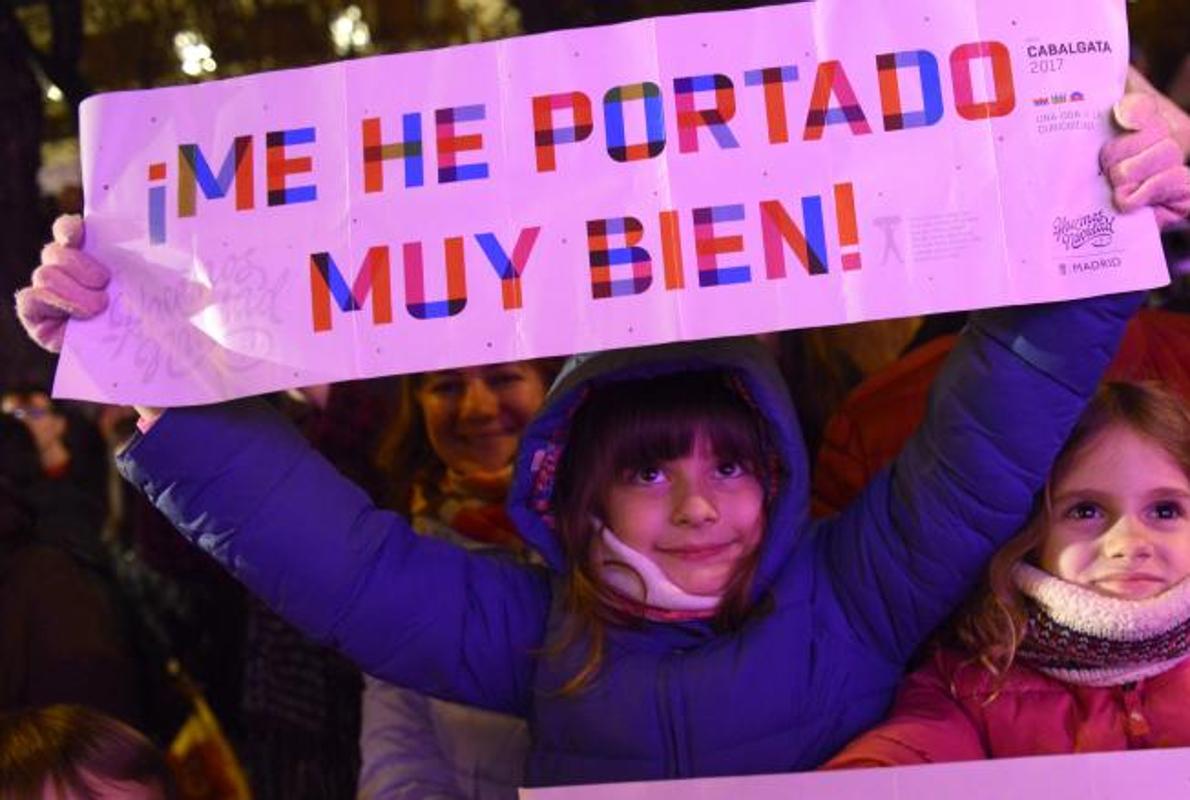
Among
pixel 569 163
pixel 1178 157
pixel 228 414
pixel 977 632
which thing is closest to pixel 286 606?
pixel 228 414

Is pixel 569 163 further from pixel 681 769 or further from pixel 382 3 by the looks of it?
pixel 382 3

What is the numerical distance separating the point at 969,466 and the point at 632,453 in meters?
0.42

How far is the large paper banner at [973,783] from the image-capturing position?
1.57 m

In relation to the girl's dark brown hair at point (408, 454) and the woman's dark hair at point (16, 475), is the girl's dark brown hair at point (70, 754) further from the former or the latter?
the girl's dark brown hair at point (408, 454)

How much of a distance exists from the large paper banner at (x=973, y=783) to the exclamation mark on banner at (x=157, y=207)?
0.76 meters

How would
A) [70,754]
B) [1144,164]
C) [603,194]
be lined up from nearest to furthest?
[1144,164]
[603,194]
[70,754]

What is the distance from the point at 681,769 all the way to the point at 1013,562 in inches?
18.4

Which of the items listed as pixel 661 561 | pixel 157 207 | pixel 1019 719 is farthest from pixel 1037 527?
pixel 157 207

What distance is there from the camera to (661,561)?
1.82 m

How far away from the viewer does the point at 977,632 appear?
1.79 m

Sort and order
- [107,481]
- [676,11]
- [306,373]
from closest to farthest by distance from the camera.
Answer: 1. [306,373]
2. [676,11]
3. [107,481]

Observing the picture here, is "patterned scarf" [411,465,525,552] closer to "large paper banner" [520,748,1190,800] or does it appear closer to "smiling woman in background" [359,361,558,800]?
"smiling woman in background" [359,361,558,800]

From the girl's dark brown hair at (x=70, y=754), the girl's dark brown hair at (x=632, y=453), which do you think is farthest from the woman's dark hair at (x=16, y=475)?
the girl's dark brown hair at (x=632, y=453)

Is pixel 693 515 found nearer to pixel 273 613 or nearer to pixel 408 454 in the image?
pixel 408 454
